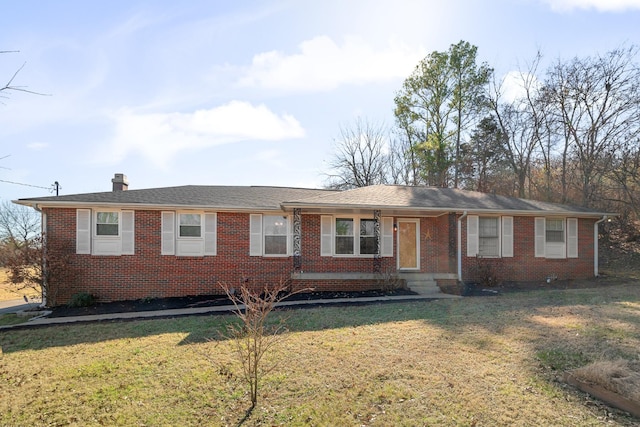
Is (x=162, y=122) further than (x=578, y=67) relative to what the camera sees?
No

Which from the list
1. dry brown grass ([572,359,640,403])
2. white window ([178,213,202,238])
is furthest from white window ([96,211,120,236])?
dry brown grass ([572,359,640,403])

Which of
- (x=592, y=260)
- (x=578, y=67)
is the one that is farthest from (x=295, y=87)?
(x=578, y=67)

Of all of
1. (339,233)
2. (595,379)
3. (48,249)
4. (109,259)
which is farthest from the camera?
(339,233)

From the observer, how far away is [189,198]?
11609mm

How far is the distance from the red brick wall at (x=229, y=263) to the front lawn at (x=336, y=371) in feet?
10.3

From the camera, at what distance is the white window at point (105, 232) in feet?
34.6

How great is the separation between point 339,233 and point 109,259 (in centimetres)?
707

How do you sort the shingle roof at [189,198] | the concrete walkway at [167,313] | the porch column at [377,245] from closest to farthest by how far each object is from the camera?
1. the concrete walkway at [167,313]
2. the shingle roof at [189,198]
3. the porch column at [377,245]

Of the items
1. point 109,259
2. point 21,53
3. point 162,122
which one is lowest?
point 109,259

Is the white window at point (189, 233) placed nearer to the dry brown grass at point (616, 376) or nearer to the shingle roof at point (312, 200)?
the shingle roof at point (312, 200)

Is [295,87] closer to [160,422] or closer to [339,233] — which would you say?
[339,233]

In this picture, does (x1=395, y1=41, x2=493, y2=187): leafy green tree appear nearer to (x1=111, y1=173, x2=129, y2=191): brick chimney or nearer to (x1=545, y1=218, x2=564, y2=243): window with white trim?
(x1=545, y1=218, x2=564, y2=243): window with white trim

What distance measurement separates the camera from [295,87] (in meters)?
13.0

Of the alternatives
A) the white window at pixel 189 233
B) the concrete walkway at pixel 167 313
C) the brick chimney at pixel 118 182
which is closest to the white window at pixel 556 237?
the concrete walkway at pixel 167 313
